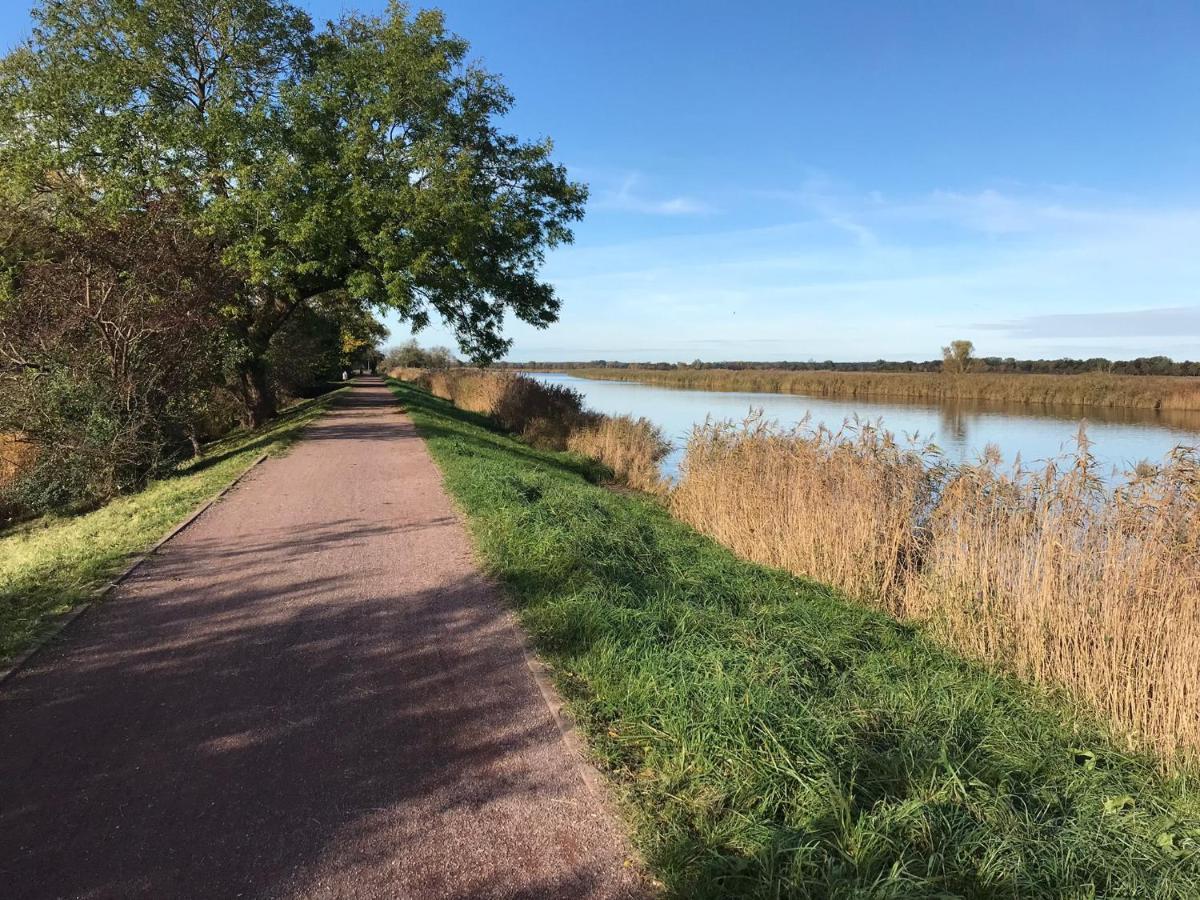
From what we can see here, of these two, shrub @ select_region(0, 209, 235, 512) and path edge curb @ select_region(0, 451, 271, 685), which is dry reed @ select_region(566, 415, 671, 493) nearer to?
path edge curb @ select_region(0, 451, 271, 685)

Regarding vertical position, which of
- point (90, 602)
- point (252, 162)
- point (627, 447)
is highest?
point (252, 162)

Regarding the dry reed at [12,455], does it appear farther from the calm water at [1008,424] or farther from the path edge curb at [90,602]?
the calm water at [1008,424]

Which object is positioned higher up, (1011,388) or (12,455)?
(1011,388)

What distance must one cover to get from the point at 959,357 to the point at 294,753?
57073mm

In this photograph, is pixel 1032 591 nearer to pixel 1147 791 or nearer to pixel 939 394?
pixel 1147 791

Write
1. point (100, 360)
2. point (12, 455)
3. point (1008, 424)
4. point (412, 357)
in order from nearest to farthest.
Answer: point (100, 360), point (12, 455), point (1008, 424), point (412, 357)

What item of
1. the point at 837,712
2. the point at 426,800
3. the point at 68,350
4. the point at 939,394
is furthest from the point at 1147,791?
the point at 939,394

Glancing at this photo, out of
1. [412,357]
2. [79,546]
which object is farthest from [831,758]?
[412,357]

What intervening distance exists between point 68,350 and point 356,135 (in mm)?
7788

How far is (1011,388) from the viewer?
4047cm

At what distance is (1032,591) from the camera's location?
5.26 metres

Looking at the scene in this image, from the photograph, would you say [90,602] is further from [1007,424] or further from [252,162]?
[1007,424]

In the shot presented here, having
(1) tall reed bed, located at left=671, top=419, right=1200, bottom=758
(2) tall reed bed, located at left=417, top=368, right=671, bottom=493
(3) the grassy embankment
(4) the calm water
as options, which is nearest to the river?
(4) the calm water

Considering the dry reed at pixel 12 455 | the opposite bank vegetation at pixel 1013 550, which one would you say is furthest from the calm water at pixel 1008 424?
the dry reed at pixel 12 455
